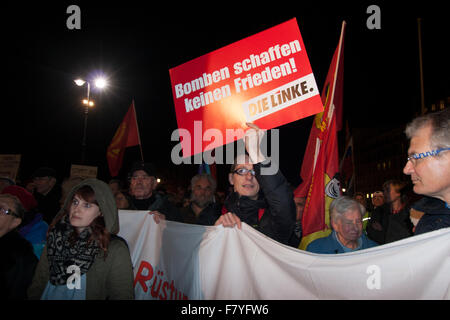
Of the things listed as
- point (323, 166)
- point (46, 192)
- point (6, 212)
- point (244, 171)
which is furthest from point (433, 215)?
point (46, 192)

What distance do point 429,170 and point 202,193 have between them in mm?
2910

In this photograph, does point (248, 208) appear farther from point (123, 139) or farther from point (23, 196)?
point (123, 139)

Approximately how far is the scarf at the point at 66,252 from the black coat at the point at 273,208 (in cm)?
120

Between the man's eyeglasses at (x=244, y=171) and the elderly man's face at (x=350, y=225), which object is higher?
Answer: the man's eyeglasses at (x=244, y=171)

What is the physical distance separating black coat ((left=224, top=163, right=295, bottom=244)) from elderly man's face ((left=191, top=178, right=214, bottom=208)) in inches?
60.6

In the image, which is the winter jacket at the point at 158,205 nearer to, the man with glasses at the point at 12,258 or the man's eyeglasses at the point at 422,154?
the man with glasses at the point at 12,258

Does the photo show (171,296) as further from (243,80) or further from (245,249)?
(243,80)

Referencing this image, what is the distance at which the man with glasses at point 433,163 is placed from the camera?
183 cm

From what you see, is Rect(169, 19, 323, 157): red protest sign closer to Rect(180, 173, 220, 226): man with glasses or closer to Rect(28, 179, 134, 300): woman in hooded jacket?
Rect(28, 179, 134, 300): woman in hooded jacket

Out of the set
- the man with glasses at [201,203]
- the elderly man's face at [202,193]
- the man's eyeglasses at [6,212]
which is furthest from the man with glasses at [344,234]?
the man's eyeglasses at [6,212]

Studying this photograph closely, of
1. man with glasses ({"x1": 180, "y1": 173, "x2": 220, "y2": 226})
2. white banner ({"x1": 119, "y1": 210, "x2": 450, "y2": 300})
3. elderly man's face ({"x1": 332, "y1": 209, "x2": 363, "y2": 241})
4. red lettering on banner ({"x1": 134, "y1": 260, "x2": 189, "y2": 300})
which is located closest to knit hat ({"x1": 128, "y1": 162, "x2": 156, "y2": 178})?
man with glasses ({"x1": 180, "y1": 173, "x2": 220, "y2": 226})

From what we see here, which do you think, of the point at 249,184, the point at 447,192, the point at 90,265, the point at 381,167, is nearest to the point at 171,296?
the point at 90,265

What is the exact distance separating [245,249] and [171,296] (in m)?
0.84

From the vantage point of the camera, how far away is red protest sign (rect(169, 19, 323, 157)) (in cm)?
291
